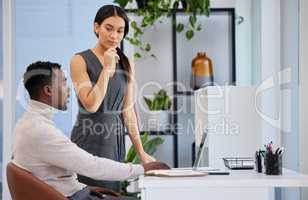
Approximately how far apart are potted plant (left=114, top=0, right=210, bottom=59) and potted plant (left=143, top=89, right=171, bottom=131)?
1.29 feet

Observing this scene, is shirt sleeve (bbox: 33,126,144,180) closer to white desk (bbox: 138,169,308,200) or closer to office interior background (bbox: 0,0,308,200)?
white desk (bbox: 138,169,308,200)

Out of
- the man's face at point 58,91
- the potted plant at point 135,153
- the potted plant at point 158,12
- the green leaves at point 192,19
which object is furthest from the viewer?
the green leaves at point 192,19

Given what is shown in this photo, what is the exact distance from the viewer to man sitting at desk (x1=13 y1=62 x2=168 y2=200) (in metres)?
2.54

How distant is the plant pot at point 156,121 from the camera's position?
451 centimetres

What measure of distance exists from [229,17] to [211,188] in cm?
261

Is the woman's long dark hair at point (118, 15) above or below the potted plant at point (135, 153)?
above

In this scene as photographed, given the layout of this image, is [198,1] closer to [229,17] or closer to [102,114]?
[229,17]

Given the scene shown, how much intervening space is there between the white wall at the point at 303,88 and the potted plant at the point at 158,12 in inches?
34.3

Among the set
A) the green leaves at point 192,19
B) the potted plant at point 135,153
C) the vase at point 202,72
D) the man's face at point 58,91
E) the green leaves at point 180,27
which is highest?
the green leaves at point 192,19

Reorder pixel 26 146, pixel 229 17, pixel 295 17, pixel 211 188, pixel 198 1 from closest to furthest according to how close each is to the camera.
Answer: pixel 211 188 → pixel 26 146 → pixel 295 17 → pixel 198 1 → pixel 229 17

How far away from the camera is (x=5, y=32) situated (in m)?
4.49

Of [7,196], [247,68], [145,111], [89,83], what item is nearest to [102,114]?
[89,83]

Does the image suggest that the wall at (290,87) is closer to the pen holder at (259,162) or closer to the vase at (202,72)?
the vase at (202,72)

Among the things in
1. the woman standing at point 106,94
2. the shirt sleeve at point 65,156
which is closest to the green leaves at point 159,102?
the woman standing at point 106,94
